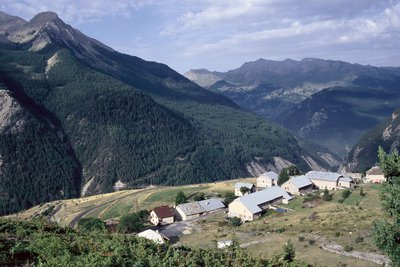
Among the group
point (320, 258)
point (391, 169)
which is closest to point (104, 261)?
point (391, 169)

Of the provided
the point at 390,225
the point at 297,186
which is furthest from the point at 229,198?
the point at 390,225

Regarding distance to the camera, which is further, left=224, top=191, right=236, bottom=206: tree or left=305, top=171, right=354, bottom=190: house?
left=305, top=171, right=354, bottom=190: house

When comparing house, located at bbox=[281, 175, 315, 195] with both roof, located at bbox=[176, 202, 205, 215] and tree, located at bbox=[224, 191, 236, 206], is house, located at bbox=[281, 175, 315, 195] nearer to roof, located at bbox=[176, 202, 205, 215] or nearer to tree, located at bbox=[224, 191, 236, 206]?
tree, located at bbox=[224, 191, 236, 206]

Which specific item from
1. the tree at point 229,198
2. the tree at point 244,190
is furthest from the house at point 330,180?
the tree at point 229,198

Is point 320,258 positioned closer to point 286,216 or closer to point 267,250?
point 267,250

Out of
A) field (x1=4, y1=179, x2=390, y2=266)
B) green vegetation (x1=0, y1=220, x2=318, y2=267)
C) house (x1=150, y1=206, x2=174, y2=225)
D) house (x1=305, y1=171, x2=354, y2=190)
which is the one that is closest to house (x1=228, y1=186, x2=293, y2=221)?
field (x1=4, y1=179, x2=390, y2=266)

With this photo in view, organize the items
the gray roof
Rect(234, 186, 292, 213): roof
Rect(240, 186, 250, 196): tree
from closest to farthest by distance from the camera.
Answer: Rect(234, 186, 292, 213): roof < the gray roof < Rect(240, 186, 250, 196): tree

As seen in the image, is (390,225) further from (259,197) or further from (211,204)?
(211,204)

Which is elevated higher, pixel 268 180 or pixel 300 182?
pixel 300 182
